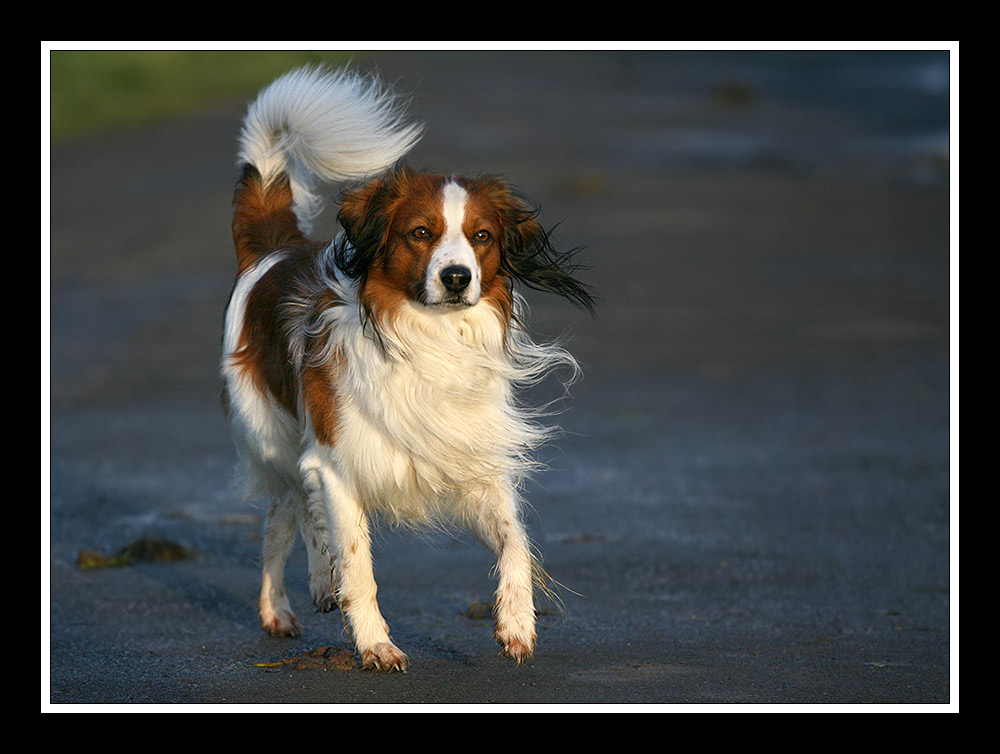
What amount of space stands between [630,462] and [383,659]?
411 centimetres

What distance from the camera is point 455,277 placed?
17.6ft

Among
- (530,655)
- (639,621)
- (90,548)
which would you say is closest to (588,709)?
(530,655)

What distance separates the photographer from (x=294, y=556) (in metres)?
7.89

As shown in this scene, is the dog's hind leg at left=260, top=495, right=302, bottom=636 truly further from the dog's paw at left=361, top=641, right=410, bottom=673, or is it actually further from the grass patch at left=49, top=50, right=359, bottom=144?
the grass patch at left=49, top=50, right=359, bottom=144

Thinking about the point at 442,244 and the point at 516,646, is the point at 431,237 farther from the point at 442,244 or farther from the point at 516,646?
the point at 516,646

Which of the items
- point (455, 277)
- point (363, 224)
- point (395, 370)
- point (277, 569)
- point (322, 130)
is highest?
point (322, 130)

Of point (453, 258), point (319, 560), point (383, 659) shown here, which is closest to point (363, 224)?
point (453, 258)

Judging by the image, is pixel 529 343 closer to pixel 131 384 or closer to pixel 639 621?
pixel 639 621

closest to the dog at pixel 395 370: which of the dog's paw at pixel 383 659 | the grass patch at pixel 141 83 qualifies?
the dog's paw at pixel 383 659

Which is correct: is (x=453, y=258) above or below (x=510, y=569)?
above

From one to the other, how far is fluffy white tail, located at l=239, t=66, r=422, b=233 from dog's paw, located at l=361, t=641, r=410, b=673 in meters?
2.00

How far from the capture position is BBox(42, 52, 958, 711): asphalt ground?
5.84m

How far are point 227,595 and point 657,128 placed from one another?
69.1 feet

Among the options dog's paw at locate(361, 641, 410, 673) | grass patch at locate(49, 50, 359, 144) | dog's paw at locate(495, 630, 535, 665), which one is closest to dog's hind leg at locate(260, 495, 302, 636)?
dog's paw at locate(361, 641, 410, 673)
